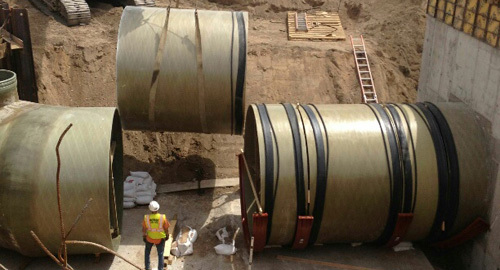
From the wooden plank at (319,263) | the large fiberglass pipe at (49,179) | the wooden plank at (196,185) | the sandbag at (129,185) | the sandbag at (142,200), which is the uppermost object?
the large fiberglass pipe at (49,179)

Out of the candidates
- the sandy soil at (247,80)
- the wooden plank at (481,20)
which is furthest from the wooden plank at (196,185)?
the wooden plank at (481,20)

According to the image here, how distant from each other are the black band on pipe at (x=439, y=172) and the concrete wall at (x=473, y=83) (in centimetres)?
76

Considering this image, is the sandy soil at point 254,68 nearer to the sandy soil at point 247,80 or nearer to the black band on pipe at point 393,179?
the sandy soil at point 247,80

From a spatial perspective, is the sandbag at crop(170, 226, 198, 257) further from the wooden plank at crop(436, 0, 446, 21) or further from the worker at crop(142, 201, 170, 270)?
the wooden plank at crop(436, 0, 446, 21)

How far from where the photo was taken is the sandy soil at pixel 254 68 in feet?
45.8

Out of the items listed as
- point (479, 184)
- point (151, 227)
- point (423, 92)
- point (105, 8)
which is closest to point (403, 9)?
point (423, 92)

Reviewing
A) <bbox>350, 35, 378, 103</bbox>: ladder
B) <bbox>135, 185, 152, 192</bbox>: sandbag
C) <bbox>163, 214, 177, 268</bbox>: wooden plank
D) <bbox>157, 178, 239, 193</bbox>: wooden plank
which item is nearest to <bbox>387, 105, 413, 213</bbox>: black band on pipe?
<bbox>163, 214, 177, 268</bbox>: wooden plank

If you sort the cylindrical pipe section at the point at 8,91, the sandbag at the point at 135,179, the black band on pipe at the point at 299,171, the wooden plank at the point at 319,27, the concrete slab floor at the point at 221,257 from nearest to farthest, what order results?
the black band on pipe at the point at 299,171, the cylindrical pipe section at the point at 8,91, the concrete slab floor at the point at 221,257, the sandbag at the point at 135,179, the wooden plank at the point at 319,27

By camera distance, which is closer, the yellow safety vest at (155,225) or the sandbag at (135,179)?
the yellow safety vest at (155,225)

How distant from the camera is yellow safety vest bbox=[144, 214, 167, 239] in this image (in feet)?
30.4

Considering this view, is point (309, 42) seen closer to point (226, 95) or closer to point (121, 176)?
point (226, 95)

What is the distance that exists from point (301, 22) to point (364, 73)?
11.7ft

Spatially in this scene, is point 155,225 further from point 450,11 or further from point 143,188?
point 450,11

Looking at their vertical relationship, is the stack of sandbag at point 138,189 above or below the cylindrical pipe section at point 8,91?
below
